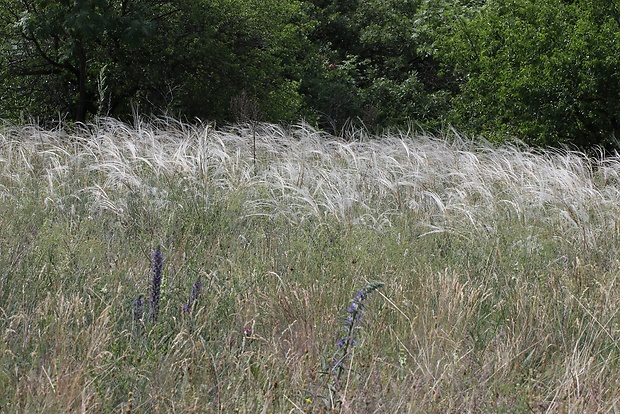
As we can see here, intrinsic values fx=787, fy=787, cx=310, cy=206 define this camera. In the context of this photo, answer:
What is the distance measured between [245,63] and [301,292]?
10117 millimetres

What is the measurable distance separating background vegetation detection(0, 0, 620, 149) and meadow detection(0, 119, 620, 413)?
14.3ft

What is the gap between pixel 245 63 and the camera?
42.7 ft

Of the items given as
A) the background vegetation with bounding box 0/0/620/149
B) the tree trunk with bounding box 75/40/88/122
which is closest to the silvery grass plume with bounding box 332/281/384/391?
the background vegetation with bounding box 0/0/620/149

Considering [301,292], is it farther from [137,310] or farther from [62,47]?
[62,47]

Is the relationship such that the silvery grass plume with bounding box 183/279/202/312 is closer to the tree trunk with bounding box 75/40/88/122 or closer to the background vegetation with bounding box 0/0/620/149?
the background vegetation with bounding box 0/0/620/149

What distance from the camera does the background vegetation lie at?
35.3ft

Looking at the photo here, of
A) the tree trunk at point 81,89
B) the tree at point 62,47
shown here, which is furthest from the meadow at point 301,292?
the tree trunk at point 81,89

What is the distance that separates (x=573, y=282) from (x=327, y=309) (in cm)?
122

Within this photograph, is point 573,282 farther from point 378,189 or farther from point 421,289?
point 378,189

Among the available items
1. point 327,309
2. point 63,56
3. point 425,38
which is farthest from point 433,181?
point 425,38

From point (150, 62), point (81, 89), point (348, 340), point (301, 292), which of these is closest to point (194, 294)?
point (301, 292)

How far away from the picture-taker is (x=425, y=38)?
18.3 metres

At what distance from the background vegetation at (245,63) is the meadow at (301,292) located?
14.3 feet

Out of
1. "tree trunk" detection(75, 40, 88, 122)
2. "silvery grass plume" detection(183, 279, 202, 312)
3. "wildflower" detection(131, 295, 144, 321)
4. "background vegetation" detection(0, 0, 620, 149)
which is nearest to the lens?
"wildflower" detection(131, 295, 144, 321)
